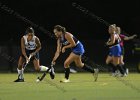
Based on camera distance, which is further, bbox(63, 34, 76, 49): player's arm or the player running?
the player running

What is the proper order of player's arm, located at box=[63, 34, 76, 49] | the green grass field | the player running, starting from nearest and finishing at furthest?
the green grass field, player's arm, located at box=[63, 34, 76, 49], the player running

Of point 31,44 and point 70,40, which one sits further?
point 31,44

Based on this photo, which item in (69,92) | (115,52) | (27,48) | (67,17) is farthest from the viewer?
(67,17)

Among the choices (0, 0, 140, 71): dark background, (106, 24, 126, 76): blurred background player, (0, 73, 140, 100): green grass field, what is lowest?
(0, 73, 140, 100): green grass field

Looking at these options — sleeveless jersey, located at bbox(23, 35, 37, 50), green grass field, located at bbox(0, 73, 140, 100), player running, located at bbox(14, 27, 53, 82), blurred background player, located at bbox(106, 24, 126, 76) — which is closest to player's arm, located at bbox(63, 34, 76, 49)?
green grass field, located at bbox(0, 73, 140, 100)

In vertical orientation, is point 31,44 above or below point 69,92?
above

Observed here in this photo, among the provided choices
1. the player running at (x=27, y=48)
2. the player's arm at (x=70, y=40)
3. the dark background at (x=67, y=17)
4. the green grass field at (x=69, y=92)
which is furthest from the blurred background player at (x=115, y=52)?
the dark background at (x=67, y=17)

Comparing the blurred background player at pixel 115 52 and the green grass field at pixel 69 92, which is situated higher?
the blurred background player at pixel 115 52

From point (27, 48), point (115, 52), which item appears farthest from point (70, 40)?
point (115, 52)

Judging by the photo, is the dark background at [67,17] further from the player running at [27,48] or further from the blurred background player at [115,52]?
the player running at [27,48]

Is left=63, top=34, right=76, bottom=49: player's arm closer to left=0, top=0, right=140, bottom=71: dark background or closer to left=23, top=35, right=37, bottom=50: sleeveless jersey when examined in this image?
left=23, top=35, right=37, bottom=50: sleeveless jersey

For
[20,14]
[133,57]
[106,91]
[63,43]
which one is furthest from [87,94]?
[20,14]

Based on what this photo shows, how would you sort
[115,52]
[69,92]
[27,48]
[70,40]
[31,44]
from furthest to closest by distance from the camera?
[115,52], [27,48], [31,44], [70,40], [69,92]

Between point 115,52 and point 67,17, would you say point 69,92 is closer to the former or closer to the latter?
point 115,52
